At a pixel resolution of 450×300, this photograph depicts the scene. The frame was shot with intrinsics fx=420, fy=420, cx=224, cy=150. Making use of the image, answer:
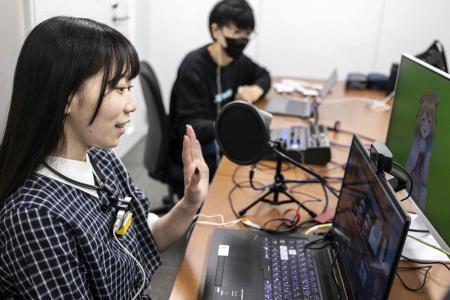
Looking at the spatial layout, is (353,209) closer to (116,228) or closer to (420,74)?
(420,74)

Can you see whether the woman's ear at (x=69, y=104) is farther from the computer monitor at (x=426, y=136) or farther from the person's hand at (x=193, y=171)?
the computer monitor at (x=426, y=136)

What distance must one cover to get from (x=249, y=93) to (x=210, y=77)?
29 cm

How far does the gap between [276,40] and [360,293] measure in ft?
9.94

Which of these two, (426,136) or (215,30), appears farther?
(215,30)

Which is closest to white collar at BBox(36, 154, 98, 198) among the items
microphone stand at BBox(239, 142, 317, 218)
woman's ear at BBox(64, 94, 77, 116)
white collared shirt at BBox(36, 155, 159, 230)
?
white collared shirt at BBox(36, 155, 159, 230)

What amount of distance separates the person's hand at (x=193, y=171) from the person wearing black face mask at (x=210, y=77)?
72 centimetres

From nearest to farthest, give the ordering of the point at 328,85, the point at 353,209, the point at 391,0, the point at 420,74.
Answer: the point at 353,209 < the point at 420,74 < the point at 328,85 < the point at 391,0

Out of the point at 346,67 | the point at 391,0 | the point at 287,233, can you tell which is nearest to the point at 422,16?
the point at 391,0

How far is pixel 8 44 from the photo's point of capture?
1336mm

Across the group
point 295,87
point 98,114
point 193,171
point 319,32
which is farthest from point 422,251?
point 319,32

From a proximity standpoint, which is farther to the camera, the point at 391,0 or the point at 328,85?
the point at 391,0

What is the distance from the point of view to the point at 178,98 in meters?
1.96

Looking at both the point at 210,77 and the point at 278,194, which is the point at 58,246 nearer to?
the point at 278,194

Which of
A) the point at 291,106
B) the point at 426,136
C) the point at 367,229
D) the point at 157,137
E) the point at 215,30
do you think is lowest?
the point at 157,137
